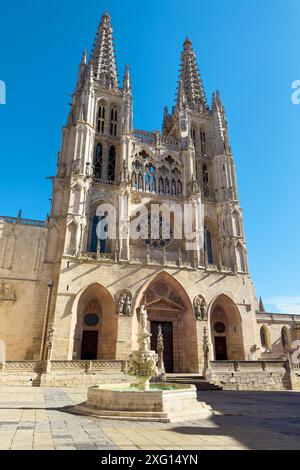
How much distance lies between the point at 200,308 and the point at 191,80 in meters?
28.8

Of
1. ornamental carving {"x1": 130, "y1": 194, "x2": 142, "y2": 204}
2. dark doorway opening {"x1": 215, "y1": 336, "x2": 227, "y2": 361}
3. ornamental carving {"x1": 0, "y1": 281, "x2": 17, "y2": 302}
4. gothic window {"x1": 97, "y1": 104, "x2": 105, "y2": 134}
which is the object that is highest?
gothic window {"x1": 97, "y1": 104, "x2": 105, "y2": 134}

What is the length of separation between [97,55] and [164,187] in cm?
1789

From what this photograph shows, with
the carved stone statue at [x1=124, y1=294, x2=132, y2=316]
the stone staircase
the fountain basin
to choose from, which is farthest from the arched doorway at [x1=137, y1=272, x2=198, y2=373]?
the fountain basin

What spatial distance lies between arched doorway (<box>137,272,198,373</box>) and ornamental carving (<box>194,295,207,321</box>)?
14.8 inches

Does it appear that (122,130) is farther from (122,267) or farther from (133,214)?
(122,267)

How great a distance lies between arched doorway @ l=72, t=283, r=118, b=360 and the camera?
67.6 feet

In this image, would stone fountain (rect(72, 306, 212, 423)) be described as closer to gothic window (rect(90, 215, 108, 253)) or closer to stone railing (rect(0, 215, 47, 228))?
gothic window (rect(90, 215, 108, 253))

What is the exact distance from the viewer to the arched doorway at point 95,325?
67.6 feet

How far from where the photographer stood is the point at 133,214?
84.5ft

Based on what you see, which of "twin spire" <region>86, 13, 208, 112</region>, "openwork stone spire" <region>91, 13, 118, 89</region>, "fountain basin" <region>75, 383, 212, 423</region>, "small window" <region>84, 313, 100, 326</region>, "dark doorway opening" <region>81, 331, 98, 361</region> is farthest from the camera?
"twin spire" <region>86, 13, 208, 112</region>

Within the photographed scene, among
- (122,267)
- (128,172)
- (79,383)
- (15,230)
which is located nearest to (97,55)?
(128,172)

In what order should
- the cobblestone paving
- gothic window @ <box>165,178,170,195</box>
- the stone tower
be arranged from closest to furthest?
the cobblestone paving → the stone tower → gothic window @ <box>165,178,170,195</box>

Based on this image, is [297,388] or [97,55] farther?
[97,55]
